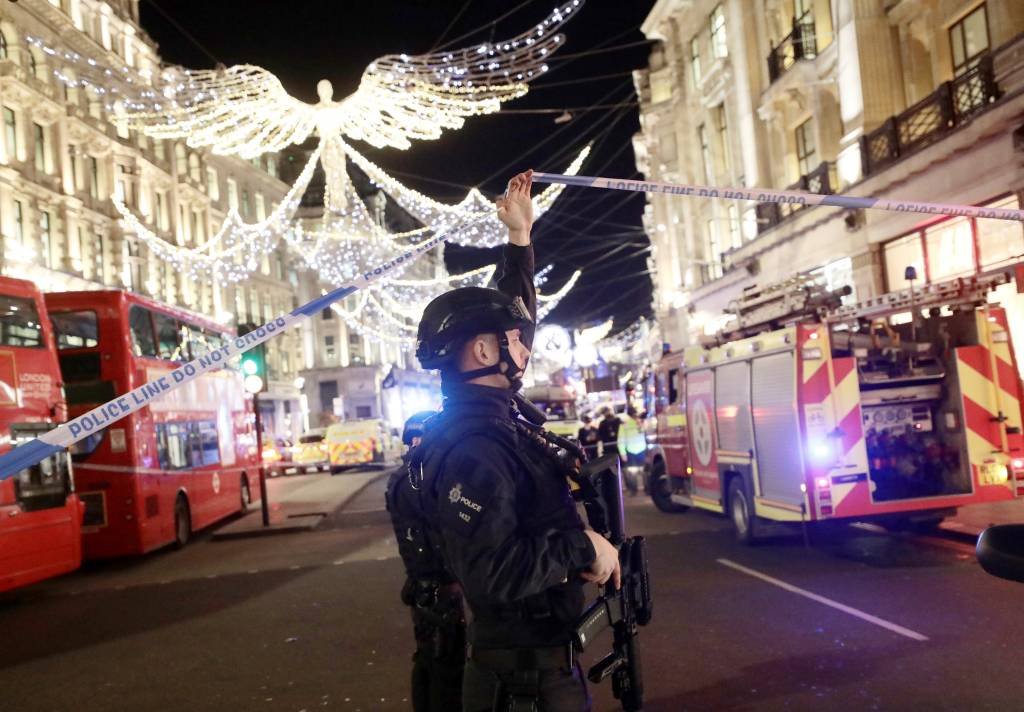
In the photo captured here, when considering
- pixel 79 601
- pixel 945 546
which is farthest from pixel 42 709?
pixel 945 546

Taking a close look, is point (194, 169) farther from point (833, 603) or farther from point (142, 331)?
point (833, 603)

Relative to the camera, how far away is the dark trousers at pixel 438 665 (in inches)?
148

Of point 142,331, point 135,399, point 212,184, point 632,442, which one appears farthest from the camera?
point 212,184

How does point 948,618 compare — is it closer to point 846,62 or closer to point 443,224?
point 846,62

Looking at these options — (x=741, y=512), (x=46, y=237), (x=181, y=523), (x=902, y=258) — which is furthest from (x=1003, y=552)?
(x=46, y=237)

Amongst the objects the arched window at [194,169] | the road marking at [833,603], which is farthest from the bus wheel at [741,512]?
A: the arched window at [194,169]

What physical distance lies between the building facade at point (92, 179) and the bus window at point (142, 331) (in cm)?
1289

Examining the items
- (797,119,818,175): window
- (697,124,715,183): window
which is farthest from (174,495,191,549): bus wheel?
(697,124,715,183): window

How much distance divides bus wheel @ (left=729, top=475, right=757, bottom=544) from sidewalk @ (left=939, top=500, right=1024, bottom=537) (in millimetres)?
2279

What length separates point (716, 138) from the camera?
29.3 meters

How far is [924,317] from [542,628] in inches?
354

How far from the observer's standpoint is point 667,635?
681 centimetres

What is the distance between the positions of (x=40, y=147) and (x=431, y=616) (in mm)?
36054

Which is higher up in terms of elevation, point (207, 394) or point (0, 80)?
point (0, 80)
